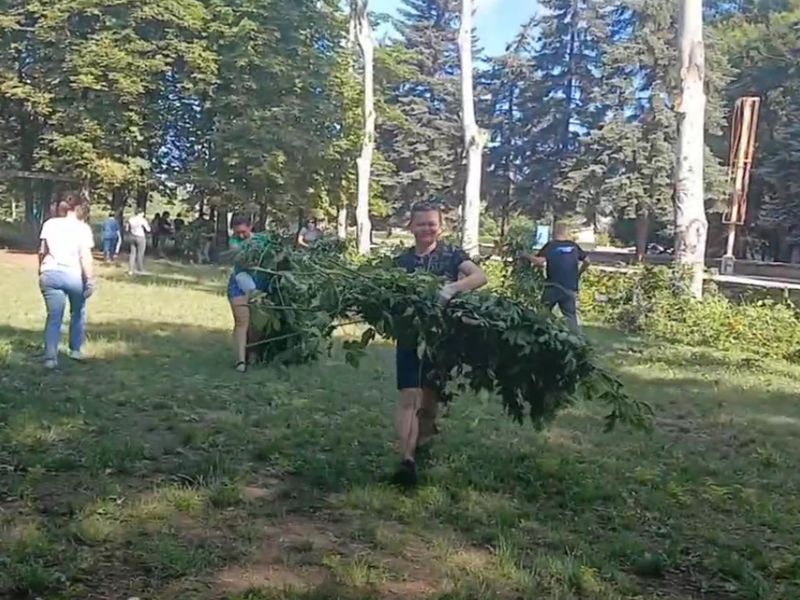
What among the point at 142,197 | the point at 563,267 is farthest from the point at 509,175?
the point at 563,267

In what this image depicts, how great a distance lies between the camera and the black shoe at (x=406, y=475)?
18.3 feet

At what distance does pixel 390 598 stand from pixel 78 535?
1.53 metres

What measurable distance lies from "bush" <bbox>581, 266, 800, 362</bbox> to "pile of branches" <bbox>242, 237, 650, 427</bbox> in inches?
363

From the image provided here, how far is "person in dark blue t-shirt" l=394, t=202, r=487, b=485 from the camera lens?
5.45 meters

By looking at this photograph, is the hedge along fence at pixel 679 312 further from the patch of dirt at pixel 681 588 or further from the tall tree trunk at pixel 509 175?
the tall tree trunk at pixel 509 175

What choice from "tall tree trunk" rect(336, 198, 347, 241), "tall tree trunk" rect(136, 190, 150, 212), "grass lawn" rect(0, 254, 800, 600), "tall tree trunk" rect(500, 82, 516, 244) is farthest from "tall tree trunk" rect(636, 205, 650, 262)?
"grass lawn" rect(0, 254, 800, 600)

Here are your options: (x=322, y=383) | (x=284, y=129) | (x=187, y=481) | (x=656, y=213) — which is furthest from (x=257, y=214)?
(x=187, y=481)

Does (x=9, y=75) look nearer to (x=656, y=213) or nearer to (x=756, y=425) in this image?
(x=656, y=213)

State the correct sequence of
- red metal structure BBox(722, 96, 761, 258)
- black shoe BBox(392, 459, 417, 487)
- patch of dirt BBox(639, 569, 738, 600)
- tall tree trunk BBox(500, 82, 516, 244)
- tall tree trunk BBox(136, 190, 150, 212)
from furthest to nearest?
tall tree trunk BBox(500, 82, 516, 244)
tall tree trunk BBox(136, 190, 150, 212)
red metal structure BBox(722, 96, 761, 258)
black shoe BBox(392, 459, 417, 487)
patch of dirt BBox(639, 569, 738, 600)

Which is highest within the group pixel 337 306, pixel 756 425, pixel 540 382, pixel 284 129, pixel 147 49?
pixel 147 49

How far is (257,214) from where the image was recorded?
120 ft

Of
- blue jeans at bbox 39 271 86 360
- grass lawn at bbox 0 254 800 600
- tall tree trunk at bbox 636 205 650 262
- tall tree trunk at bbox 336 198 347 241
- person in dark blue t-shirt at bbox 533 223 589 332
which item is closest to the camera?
grass lawn at bbox 0 254 800 600

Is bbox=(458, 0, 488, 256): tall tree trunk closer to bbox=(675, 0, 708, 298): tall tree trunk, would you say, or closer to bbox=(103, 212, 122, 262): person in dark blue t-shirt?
bbox=(675, 0, 708, 298): tall tree trunk

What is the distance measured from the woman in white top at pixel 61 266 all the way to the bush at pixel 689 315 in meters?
9.29
